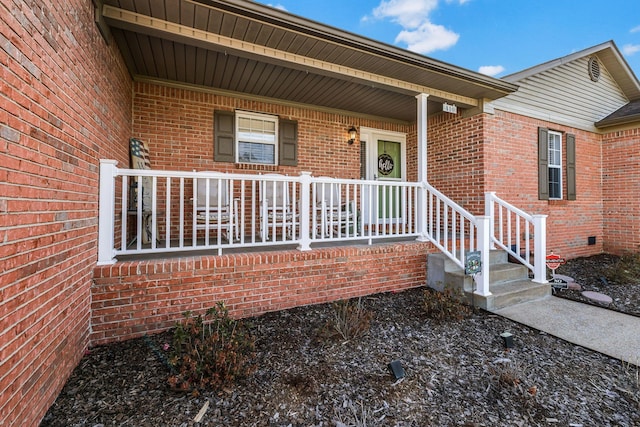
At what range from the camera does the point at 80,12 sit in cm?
231

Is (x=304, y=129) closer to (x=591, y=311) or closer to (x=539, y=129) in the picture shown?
(x=539, y=129)

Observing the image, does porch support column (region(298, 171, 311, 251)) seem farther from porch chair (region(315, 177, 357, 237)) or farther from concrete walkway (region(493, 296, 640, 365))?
concrete walkway (region(493, 296, 640, 365))

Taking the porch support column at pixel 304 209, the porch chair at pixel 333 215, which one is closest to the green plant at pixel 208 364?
the porch support column at pixel 304 209

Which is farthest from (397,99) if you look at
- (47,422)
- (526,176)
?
(47,422)

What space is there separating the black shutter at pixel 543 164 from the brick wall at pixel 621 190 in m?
2.23

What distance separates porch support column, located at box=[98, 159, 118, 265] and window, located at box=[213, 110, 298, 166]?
2350 mm

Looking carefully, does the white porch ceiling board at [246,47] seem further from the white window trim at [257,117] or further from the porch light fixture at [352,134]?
the white window trim at [257,117]

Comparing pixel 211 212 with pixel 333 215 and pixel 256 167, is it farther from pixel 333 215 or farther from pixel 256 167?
pixel 333 215

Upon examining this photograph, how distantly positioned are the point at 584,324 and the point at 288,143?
4838 mm

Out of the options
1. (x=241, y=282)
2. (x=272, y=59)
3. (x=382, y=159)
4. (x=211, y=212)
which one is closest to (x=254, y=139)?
(x=211, y=212)

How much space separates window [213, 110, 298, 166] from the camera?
5125 millimetres

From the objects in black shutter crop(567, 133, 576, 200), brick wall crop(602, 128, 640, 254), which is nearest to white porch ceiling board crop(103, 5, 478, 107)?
black shutter crop(567, 133, 576, 200)

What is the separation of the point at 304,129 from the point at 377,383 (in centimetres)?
466

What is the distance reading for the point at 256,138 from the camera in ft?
17.9
